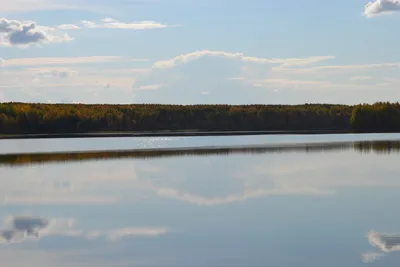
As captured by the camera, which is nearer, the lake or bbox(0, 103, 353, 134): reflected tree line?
the lake

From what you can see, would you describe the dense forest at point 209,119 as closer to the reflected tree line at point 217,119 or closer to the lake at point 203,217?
the reflected tree line at point 217,119

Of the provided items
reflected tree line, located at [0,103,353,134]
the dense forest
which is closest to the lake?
the dense forest

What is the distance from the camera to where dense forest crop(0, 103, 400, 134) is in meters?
118

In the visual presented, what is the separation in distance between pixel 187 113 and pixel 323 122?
27595 millimetres

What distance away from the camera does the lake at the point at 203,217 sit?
53.1ft

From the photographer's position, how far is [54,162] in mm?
47594

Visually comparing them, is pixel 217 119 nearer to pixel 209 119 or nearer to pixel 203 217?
pixel 209 119

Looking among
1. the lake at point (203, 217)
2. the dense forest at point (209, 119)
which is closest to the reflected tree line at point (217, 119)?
the dense forest at point (209, 119)

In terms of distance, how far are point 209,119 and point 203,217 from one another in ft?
383

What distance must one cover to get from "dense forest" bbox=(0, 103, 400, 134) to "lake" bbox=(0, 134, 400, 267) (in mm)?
80387

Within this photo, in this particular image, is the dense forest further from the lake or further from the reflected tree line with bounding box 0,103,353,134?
the lake

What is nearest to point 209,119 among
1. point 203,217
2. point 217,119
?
point 217,119

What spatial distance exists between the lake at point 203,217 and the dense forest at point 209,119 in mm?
80387

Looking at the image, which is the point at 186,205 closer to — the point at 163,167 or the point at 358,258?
the point at 358,258
